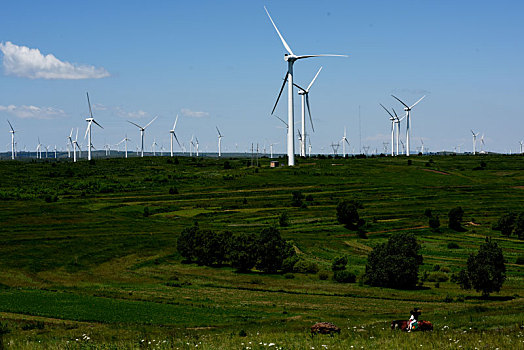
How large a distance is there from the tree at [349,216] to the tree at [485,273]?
64.6 metres

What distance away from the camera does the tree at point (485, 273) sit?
7331 cm

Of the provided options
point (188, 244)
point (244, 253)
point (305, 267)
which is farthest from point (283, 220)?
point (244, 253)

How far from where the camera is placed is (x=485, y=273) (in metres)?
73.1

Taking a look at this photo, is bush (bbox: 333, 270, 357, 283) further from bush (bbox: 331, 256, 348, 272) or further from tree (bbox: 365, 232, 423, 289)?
bush (bbox: 331, 256, 348, 272)

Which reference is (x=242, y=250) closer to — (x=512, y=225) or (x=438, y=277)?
(x=438, y=277)

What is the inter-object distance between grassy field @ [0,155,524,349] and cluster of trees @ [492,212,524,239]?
2.53 meters

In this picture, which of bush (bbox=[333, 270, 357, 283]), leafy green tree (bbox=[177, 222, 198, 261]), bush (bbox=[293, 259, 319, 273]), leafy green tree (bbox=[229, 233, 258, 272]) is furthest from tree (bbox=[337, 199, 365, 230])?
bush (bbox=[333, 270, 357, 283])

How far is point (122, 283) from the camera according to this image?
8469 cm

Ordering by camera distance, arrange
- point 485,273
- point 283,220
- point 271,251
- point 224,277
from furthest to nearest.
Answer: point 283,220 < point 271,251 < point 224,277 < point 485,273

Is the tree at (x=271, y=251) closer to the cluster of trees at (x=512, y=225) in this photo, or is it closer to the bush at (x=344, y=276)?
the bush at (x=344, y=276)

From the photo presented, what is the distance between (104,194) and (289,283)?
4586 inches

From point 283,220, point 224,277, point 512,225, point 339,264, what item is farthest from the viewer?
point 283,220

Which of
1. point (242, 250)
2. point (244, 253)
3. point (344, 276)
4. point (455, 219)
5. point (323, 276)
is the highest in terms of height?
point (455, 219)

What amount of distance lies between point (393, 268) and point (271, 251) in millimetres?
22572
